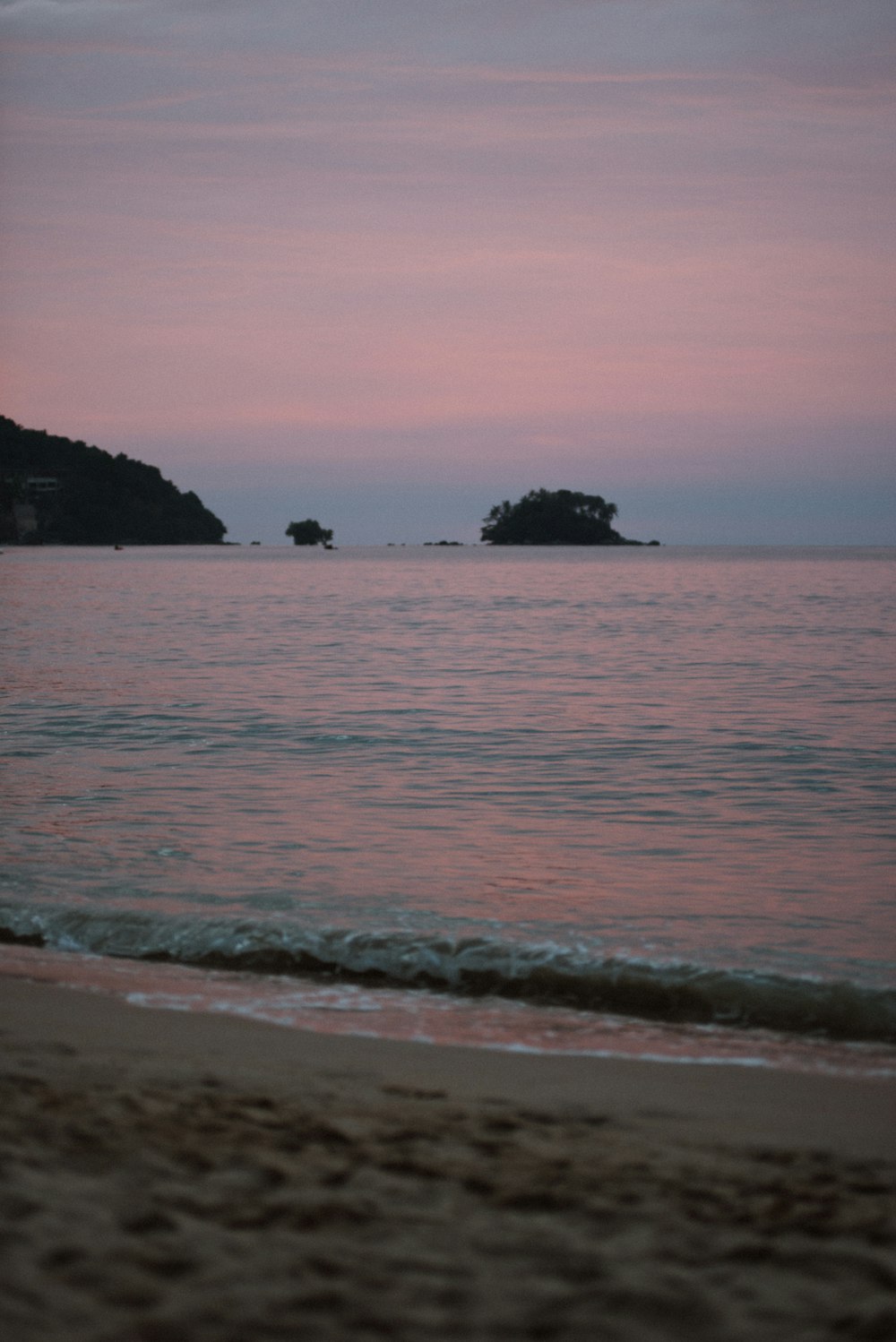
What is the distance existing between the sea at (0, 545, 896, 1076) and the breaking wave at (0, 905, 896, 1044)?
0.7 inches

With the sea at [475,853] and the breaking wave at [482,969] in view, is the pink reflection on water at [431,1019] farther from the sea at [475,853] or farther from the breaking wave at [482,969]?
the breaking wave at [482,969]

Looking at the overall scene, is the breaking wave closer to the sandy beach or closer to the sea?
the sea

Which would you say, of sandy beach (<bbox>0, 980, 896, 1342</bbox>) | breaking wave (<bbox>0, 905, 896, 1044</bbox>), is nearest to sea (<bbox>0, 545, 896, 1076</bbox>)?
breaking wave (<bbox>0, 905, 896, 1044</bbox>)

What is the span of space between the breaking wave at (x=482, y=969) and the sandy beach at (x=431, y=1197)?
3.39 feet

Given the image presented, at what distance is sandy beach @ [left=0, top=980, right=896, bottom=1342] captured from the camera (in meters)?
2.80

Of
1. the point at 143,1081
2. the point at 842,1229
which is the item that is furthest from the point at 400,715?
the point at 842,1229

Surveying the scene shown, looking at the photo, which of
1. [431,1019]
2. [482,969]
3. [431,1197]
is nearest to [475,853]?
[482,969]

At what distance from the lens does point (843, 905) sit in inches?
307

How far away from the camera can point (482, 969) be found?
6.61m

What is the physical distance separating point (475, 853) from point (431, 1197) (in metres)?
5.84

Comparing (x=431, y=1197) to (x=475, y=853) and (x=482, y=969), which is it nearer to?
(x=482, y=969)

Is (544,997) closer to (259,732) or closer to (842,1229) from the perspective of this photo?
(842,1229)

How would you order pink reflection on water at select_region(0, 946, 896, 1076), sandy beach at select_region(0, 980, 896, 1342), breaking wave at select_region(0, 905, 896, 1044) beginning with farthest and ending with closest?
1. breaking wave at select_region(0, 905, 896, 1044)
2. pink reflection on water at select_region(0, 946, 896, 1076)
3. sandy beach at select_region(0, 980, 896, 1342)

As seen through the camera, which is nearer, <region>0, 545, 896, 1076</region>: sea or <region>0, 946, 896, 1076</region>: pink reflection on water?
<region>0, 946, 896, 1076</region>: pink reflection on water
